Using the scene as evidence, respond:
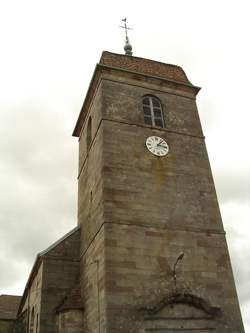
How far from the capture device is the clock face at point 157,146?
17.1m

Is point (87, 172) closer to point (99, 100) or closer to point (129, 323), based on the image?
point (99, 100)

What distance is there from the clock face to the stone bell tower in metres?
0.05

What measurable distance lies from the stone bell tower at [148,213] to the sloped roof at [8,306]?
11546 millimetres

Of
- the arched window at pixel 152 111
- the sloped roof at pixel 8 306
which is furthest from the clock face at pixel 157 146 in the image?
the sloped roof at pixel 8 306

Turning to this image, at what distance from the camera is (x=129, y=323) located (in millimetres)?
12672

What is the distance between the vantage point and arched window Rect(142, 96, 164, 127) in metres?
18.3

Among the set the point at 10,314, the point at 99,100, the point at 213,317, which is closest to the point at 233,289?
the point at 213,317

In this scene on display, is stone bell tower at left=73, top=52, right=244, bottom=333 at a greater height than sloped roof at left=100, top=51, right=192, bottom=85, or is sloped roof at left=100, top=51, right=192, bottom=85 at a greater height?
sloped roof at left=100, top=51, right=192, bottom=85

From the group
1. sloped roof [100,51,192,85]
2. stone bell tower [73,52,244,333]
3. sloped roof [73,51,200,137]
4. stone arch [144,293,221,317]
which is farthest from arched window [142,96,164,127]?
stone arch [144,293,221,317]

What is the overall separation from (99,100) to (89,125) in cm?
216

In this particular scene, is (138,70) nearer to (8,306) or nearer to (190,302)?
(190,302)

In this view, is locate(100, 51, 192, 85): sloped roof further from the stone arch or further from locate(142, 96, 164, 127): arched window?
the stone arch

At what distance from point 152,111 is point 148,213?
5.60 meters

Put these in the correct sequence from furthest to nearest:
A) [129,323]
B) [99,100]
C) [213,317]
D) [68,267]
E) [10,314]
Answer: [10,314], [99,100], [68,267], [213,317], [129,323]
